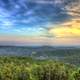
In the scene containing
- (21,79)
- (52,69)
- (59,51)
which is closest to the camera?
(21,79)

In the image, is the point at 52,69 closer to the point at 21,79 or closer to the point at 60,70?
the point at 60,70

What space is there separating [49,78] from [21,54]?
106ft

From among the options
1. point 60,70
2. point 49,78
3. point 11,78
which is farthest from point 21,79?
point 60,70

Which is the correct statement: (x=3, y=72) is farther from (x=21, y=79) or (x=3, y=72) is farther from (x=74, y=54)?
(x=74, y=54)

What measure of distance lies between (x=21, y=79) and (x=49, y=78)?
1.83 m

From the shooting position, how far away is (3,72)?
59.5 feet

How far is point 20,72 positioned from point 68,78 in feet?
10.7

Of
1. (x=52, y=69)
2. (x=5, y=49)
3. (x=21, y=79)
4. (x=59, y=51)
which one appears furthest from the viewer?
(x=59, y=51)

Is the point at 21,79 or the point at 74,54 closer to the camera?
the point at 21,79

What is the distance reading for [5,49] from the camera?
40875 mm

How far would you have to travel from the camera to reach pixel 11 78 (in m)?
17.6

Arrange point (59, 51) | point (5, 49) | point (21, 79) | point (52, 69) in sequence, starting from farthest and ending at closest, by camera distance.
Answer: point (59, 51) < point (5, 49) < point (52, 69) < point (21, 79)

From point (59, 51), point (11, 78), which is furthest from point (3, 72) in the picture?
point (59, 51)

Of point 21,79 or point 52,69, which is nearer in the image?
point 21,79
